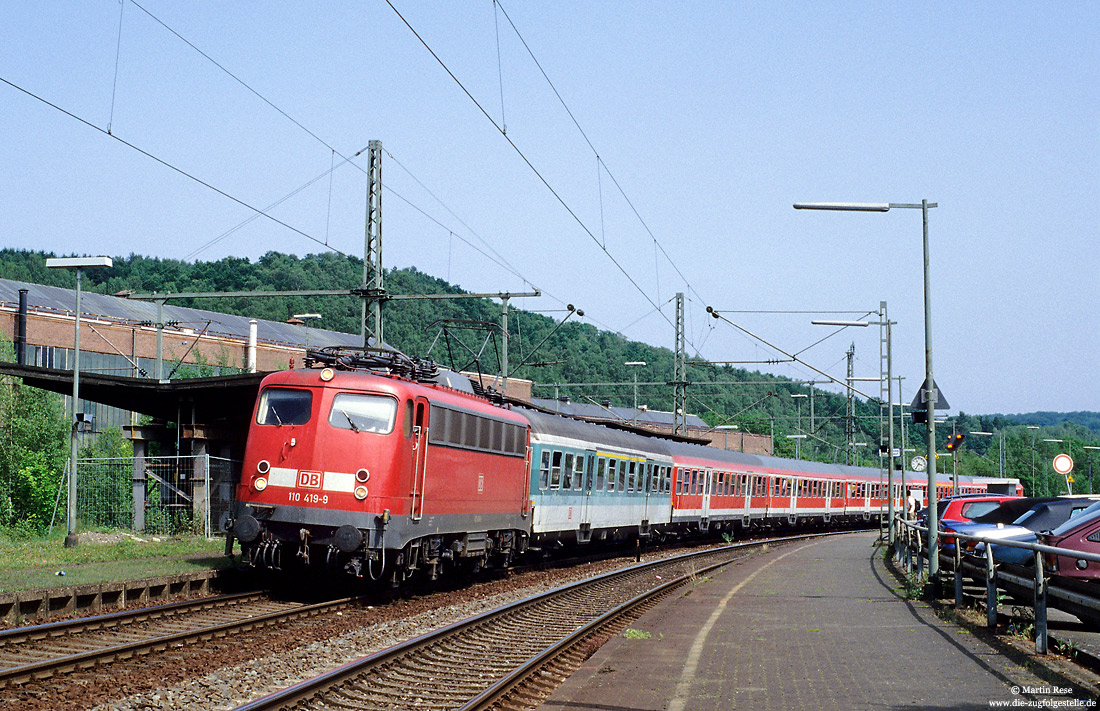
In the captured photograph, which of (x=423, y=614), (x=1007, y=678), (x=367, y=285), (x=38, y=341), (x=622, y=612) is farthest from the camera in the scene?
(x=38, y=341)

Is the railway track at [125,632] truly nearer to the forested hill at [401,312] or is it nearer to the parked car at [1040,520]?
the parked car at [1040,520]

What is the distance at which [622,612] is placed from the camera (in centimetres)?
1706

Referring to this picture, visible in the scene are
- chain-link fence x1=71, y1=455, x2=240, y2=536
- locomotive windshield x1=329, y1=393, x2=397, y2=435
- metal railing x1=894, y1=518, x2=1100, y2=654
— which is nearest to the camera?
metal railing x1=894, y1=518, x2=1100, y2=654

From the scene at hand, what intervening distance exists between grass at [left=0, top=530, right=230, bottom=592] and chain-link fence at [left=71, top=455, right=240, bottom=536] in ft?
5.35

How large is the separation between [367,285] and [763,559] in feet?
45.9

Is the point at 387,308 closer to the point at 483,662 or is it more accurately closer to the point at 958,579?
the point at 958,579

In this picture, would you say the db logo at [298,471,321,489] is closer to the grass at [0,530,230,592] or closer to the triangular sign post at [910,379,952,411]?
the grass at [0,530,230,592]

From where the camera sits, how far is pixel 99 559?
20.2 metres

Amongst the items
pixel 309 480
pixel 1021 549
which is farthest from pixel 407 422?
pixel 1021 549

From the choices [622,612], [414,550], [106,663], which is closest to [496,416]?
[414,550]

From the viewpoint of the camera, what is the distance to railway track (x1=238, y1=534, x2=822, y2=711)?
32.0 ft

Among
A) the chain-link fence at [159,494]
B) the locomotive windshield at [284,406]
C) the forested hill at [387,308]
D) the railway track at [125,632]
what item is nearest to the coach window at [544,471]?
the locomotive windshield at [284,406]

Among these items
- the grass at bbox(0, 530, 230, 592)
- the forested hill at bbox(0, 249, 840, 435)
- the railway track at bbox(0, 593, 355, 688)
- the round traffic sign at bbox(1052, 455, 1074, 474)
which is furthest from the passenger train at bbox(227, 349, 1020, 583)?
the forested hill at bbox(0, 249, 840, 435)

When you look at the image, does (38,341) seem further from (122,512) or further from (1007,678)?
(1007,678)
